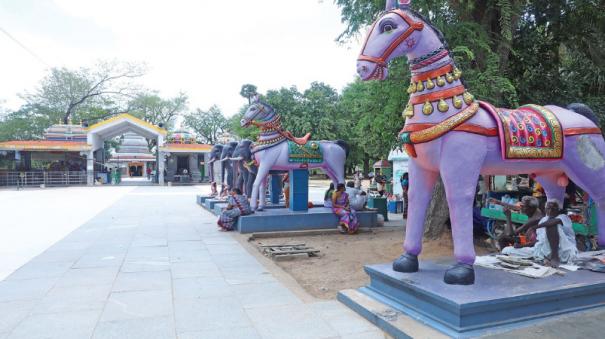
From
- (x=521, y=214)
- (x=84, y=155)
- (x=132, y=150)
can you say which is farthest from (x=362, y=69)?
(x=132, y=150)

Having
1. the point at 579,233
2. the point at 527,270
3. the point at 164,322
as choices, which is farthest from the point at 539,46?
the point at 164,322

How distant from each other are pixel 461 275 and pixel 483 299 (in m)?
0.33

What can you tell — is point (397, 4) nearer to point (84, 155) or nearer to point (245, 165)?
point (245, 165)

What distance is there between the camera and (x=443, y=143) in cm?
358

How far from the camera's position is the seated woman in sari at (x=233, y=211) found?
909cm

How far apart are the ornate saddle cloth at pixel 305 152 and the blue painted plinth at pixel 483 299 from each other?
5626 mm

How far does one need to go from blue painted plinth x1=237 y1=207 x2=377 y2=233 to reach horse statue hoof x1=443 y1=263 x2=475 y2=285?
18.9ft

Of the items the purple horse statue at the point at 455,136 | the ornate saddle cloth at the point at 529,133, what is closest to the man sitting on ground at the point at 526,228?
the purple horse statue at the point at 455,136

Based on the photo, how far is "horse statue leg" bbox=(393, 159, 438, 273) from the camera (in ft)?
12.9

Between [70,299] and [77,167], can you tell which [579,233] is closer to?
[70,299]

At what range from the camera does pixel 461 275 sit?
3430mm

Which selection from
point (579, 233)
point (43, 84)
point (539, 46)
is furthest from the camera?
point (43, 84)

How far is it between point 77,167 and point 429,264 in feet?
105

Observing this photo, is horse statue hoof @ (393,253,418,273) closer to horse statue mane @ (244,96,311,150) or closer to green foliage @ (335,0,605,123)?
green foliage @ (335,0,605,123)
